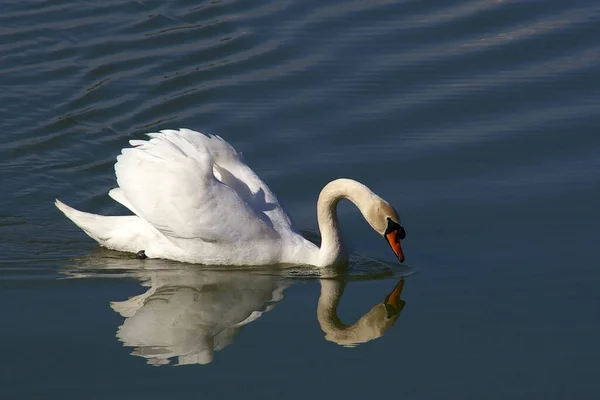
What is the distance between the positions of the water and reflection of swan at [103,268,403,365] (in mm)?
29

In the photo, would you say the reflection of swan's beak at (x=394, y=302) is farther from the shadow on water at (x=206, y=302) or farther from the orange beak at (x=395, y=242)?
the orange beak at (x=395, y=242)

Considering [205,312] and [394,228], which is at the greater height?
[394,228]

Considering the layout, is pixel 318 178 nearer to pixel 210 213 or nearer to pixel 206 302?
pixel 210 213

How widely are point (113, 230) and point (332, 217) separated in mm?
2142

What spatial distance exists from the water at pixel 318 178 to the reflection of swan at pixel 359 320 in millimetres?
65

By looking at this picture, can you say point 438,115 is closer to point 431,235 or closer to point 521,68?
point 521,68

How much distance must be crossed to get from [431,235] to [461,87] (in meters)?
4.12

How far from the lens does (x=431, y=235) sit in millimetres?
11898


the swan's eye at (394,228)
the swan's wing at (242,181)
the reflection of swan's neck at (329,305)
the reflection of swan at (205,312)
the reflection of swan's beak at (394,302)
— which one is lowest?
the reflection of swan's beak at (394,302)

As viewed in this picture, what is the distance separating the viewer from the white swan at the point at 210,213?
11258mm

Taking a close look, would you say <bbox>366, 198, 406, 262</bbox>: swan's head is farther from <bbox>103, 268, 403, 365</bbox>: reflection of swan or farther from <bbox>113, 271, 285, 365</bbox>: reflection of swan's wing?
<bbox>113, 271, 285, 365</bbox>: reflection of swan's wing

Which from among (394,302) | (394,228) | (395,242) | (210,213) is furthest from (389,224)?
(210,213)

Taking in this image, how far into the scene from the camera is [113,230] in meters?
11.9

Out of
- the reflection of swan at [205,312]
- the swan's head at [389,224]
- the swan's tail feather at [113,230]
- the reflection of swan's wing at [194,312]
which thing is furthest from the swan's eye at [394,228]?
the swan's tail feather at [113,230]
